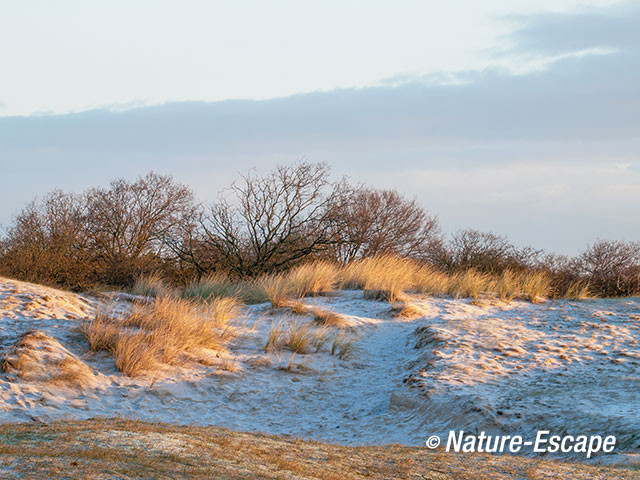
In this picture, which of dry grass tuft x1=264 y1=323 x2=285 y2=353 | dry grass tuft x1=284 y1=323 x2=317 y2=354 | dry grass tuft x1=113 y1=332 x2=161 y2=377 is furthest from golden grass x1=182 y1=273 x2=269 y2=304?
dry grass tuft x1=113 y1=332 x2=161 y2=377

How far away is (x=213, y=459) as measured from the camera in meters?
4.46

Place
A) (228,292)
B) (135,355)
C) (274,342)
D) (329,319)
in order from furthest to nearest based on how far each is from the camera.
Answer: (228,292) < (329,319) < (274,342) < (135,355)

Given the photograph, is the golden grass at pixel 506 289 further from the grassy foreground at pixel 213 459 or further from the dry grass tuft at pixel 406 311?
the grassy foreground at pixel 213 459

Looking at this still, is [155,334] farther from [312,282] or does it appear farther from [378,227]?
[378,227]

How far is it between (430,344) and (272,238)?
10.8 m

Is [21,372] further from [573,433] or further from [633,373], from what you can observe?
[633,373]

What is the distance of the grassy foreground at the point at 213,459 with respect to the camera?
3.95 metres

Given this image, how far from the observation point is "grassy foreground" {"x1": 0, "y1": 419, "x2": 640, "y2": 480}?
12.9ft

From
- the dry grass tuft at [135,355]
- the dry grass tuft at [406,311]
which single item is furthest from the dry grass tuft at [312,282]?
the dry grass tuft at [135,355]

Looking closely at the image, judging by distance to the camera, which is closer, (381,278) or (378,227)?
(381,278)

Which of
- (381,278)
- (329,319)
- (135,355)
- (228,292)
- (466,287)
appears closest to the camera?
(135,355)

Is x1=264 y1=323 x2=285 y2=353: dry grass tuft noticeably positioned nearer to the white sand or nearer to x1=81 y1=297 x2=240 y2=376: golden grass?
the white sand

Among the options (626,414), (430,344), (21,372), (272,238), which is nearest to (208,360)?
(21,372)

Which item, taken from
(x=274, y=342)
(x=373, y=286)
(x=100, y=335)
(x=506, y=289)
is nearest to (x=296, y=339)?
(x=274, y=342)
